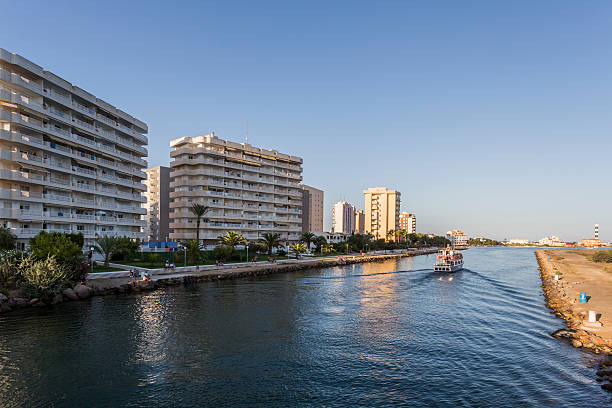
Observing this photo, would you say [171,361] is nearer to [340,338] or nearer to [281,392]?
[281,392]

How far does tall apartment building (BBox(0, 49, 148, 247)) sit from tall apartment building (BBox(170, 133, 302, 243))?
17.8 metres

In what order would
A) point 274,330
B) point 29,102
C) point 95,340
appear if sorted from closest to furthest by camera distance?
1. point 95,340
2. point 274,330
3. point 29,102

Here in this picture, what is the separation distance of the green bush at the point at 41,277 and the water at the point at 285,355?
2.90 meters

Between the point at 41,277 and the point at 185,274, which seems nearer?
the point at 41,277

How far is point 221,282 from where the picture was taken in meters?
63.1

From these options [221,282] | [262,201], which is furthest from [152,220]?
[221,282]

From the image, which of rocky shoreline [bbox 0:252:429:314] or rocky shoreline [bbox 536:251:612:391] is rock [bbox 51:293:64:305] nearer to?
rocky shoreline [bbox 0:252:429:314]

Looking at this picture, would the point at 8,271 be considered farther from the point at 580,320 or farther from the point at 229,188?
the point at 229,188

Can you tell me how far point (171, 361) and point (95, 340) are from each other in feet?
28.9

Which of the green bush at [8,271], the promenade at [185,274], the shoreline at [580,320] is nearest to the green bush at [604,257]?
the shoreline at [580,320]

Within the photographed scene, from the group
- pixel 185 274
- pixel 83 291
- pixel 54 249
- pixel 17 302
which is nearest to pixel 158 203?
pixel 185 274

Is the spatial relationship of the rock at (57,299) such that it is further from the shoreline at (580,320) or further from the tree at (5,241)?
the shoreline at (580,320)

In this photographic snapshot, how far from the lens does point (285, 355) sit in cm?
2767

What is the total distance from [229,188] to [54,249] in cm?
7113
